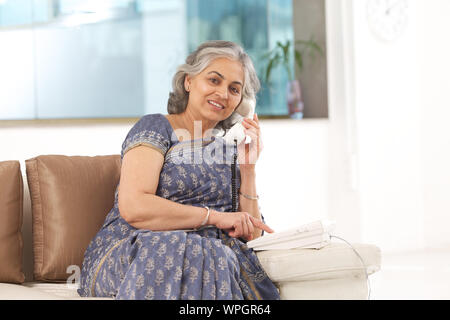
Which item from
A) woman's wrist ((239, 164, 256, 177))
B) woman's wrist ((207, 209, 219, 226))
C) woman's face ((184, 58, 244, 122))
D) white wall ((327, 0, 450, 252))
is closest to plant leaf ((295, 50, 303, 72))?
white wall ((327, 0, 450, 252))

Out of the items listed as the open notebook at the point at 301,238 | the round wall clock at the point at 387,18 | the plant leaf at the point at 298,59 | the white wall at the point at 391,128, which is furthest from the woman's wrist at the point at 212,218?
the round wall clock at the point at 387,18

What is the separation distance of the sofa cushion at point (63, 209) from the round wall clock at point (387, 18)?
2624 millimetres

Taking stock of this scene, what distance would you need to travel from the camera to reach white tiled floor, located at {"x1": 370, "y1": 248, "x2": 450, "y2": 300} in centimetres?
300

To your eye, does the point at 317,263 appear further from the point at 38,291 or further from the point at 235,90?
the point at 38,291

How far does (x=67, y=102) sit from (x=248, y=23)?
1424 mm

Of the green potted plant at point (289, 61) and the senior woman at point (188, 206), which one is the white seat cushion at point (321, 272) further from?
the green potted plant at point (289, 61)

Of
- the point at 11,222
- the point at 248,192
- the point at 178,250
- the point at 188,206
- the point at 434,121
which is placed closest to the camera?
the point at 178,250

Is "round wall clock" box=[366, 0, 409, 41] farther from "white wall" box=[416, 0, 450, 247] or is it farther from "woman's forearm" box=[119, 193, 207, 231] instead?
"woman's forearm" box=[119, 193, 207, 231]

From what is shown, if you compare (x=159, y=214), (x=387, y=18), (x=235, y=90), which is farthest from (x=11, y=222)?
(x=387, y=18)

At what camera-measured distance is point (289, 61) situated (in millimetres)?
4094

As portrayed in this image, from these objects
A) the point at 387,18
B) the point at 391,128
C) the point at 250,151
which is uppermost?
the point at 387,18

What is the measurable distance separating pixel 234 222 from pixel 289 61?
7.98 ft
